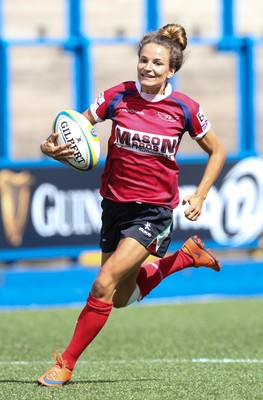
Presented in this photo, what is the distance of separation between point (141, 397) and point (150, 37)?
212 cm

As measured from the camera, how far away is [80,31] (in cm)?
1278

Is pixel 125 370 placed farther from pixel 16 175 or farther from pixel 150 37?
pixel 16 175

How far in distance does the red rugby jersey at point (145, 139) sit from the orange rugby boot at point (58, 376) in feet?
3.32

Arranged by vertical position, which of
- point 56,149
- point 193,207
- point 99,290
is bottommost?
point 99,290

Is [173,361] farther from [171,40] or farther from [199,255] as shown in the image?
[171,40]

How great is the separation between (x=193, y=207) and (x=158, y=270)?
94cm

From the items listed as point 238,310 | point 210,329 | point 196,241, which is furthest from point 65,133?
point 238,310

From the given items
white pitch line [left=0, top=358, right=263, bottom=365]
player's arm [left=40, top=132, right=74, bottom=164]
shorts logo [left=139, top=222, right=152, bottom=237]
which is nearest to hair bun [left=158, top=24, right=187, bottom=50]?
player's arm [left=40, top=132, right=74, bottom=164]

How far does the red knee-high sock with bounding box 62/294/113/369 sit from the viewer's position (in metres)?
6.71

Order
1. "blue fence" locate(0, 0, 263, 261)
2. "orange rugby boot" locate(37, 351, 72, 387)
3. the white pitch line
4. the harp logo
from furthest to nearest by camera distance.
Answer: "blue fence" locate(0, 0, 263, 261) < the harp logo < the white pitch line < "orange rugby boot" locate(37, 351, 72, 387)

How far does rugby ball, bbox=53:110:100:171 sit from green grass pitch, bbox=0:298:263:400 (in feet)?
4.29

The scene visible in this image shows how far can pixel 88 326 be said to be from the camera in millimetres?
6723

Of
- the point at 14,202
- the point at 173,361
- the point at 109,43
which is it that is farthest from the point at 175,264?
the point at 109,43

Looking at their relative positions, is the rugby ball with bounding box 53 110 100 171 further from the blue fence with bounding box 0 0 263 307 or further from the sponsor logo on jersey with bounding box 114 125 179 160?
the blue fence with bounding box 0 0 263 307
